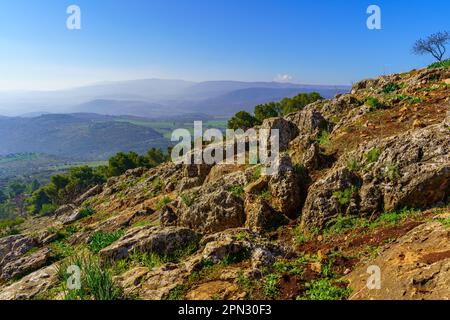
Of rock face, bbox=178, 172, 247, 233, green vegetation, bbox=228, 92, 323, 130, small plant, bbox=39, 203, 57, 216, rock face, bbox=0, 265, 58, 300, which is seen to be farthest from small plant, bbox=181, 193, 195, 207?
green vegetation, bbox=228, 92, 323, 130

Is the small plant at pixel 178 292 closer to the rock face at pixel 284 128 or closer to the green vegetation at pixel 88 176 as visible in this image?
the rock face at pixel 284 128

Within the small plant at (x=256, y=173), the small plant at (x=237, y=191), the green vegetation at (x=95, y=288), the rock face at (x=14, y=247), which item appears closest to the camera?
the green vegetation at (x=95, y=288)

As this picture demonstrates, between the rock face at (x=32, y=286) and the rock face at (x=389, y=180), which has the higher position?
the rock face at (x=389, y=180)

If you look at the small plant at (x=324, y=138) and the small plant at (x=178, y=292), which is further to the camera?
the small plant at (x=324, y=138)

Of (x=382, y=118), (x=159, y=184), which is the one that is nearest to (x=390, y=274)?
(x=382, y=118)

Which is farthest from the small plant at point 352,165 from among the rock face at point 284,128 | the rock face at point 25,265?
the rock face at point 25,265

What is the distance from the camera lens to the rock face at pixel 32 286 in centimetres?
1157

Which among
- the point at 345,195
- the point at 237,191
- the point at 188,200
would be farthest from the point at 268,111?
the point at 345,195

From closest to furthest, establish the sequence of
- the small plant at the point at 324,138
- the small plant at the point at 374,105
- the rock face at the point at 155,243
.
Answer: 1. the rock face at the point at 155,243
2. the small plant at the point at 324,138
3. the small plant at the point at 374,105

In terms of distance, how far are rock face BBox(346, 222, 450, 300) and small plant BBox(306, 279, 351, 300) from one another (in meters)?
0.25

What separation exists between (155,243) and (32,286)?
4.54 metres

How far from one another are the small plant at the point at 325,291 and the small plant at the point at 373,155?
6.46 metres

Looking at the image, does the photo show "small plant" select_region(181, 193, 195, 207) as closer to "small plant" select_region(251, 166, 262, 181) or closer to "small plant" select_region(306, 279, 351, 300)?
"small plant" select_region(251, 166, 262, 181)
